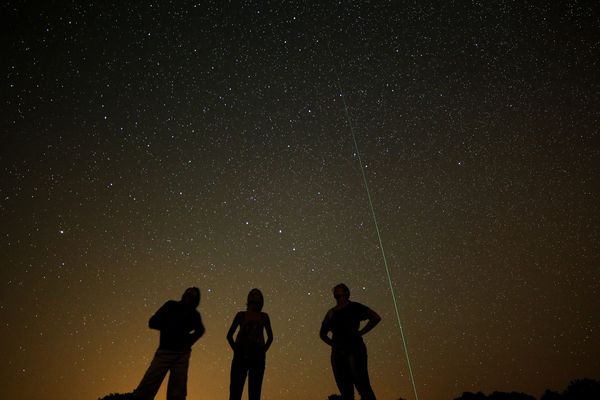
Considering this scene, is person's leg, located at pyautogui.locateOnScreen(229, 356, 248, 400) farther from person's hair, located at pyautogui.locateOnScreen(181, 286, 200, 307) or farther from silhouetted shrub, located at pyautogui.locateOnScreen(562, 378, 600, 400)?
silhouetted shrub, located at pyautogui.locateOnScreen(562, 378, 600, 400)

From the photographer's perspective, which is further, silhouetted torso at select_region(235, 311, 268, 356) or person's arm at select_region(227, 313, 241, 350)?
person's arm at select_region(227, 313, 241, 350)

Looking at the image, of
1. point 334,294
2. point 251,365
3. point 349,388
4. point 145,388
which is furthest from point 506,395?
point 145,388

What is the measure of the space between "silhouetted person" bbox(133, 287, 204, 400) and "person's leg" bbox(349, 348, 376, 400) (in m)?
1.70

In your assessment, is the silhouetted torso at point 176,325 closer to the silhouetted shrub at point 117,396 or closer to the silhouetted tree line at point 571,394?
the silhouetted shrub at point 117,396

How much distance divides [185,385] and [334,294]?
74.4 inches

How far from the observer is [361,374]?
3965mm

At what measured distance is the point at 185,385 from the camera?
401 centimetres

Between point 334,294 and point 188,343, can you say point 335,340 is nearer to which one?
point 334,294

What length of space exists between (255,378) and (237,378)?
0.64 feet

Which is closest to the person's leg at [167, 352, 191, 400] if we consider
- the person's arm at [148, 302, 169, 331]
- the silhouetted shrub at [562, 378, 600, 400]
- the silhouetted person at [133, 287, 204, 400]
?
the silhouetted person at [133, 287, 204, 400]

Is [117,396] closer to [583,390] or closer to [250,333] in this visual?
[250,333]

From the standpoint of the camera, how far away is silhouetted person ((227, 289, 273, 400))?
4.09 meters

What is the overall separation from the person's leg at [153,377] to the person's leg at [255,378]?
863 mm

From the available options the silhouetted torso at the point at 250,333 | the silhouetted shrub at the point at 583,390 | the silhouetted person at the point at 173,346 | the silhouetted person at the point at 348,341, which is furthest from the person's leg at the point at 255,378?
the silhouetted shrub at the point at 583,390
